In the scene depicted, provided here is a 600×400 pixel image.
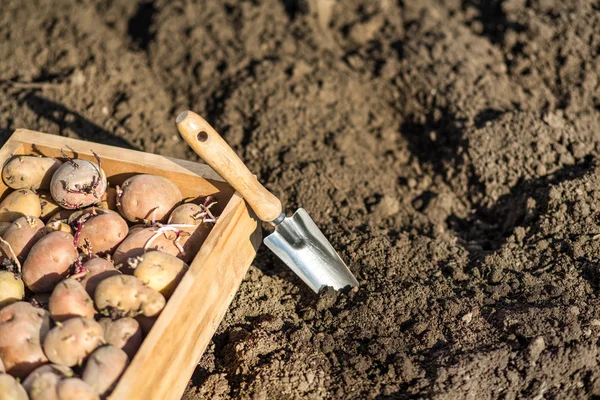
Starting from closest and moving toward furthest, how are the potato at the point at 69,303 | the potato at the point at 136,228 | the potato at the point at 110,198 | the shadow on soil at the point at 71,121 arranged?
the potato at the point at 69,303 → the potato at the point at 136,228 → the potato at the point at 110,198 → the shadow on soil at the point at 71,121

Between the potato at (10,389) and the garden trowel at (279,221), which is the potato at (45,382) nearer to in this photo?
the potato at (10,389)

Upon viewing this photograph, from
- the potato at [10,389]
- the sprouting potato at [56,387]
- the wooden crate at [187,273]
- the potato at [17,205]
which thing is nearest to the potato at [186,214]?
the wooden crate at [187,273]

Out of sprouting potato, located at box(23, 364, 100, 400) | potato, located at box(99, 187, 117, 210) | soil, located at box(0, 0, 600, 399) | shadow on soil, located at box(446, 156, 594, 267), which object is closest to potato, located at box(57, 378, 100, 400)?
sprouting potato, located at box(23, 364, 100, 400)

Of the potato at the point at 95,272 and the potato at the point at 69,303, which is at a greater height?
the potato at the point at 95,272

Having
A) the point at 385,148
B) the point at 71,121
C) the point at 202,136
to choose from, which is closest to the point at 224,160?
the point at 202,136

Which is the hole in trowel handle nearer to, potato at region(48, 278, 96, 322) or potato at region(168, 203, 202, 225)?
potato at region(168, 203, 202, 225)

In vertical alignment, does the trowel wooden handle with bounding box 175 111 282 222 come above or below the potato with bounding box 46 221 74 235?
above

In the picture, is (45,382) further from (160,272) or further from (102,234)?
(102,234)
